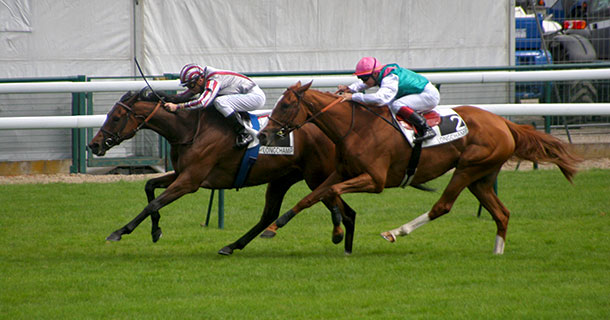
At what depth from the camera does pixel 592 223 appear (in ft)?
28.8

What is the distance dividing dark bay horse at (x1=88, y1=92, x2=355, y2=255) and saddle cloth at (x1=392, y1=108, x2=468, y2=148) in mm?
844

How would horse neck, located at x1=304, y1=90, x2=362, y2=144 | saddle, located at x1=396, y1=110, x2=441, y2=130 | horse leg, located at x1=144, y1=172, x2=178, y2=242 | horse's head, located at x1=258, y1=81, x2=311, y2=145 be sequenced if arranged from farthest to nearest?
horse leg, located at x1=144, y1=172, x2=178, y2=242 → saddle, located at x1=396, y1=110, x2=441, y2=130 → horse neck, located at x1=304, y1=90, x2=362, y2=144 → horse's head, located at x1=258, y1=81, x2=311, y2=145

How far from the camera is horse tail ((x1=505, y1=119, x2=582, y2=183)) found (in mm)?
7797

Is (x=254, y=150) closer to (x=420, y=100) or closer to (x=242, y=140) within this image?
(x=242, y=140)

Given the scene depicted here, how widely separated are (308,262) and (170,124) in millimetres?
1832

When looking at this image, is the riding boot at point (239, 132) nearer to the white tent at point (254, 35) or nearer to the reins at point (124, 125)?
the reins at point (124, 125)

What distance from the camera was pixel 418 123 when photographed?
732 centimetres

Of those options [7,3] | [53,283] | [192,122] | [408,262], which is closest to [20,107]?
[7,3]

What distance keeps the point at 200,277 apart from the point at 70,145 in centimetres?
682

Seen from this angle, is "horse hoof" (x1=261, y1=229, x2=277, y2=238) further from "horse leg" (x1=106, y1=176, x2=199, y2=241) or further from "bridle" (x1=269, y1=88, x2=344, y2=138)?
"bridle" (x1=269, y1=88, x2=344, y2=138)

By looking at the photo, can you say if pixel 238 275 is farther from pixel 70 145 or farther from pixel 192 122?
pixel 70 145

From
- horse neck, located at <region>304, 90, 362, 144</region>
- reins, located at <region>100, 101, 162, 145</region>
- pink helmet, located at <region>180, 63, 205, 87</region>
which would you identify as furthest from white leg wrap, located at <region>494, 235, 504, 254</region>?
reins, located at <region>100, 101, 162, 145</region>

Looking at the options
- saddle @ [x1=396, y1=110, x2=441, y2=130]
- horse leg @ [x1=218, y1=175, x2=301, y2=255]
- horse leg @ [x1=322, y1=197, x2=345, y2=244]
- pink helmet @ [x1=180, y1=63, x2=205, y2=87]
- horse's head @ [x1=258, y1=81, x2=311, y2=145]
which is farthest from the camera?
horse leg @ [x1=218, y1=175, x2=301, y2=255]

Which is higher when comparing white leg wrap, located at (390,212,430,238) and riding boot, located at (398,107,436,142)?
riding boot, located at (398,107,436,142)
